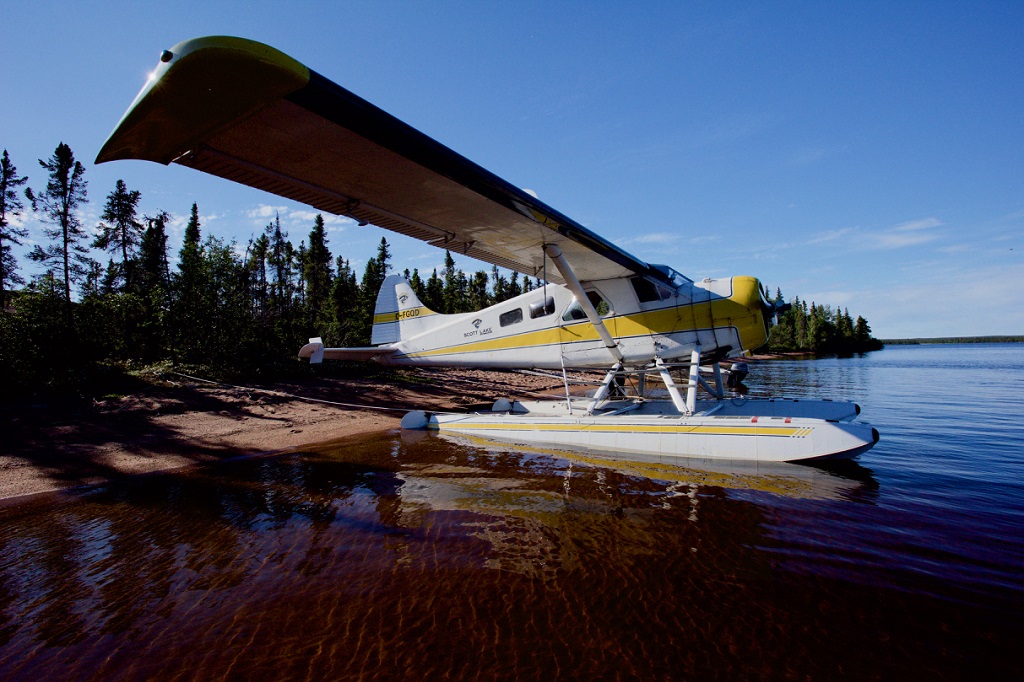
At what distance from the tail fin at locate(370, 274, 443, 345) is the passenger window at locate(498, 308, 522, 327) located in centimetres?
277

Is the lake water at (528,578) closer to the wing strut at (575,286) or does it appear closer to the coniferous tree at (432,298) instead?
the wing strut at (575,286)

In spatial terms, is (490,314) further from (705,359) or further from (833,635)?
(833,635)

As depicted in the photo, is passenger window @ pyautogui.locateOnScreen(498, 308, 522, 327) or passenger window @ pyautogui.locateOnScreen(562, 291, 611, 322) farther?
passenger window @ pyautogui.locateOnScreen(498, 308, 522, 327)

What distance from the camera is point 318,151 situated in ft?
14.4

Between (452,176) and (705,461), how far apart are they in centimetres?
590

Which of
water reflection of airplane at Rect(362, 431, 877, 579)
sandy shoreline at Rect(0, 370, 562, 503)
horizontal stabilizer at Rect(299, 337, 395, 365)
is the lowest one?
water reflection of airplane at Rect(362, 431, 877, 579)

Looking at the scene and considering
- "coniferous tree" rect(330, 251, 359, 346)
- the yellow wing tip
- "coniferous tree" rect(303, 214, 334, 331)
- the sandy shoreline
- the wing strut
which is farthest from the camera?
"coniferous tree" rect(303, 214, 334, 331)

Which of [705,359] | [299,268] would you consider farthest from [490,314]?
[299,268]

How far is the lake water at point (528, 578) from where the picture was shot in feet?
7.95

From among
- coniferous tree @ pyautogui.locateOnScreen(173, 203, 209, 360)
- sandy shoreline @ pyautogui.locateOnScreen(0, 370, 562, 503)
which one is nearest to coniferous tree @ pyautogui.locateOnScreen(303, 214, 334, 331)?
coniferous tree @ pyautogui.locateOnScreen(173, 203, 209, 360)

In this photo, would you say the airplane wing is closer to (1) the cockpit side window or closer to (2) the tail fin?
(1) the cockpit side window

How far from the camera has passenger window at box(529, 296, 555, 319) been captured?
9.45m

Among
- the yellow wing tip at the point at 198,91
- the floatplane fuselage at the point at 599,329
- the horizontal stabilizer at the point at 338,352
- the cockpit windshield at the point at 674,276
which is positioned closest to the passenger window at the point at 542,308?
the floatplane fuselage at the point at 599,329

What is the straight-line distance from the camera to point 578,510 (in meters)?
4.69
